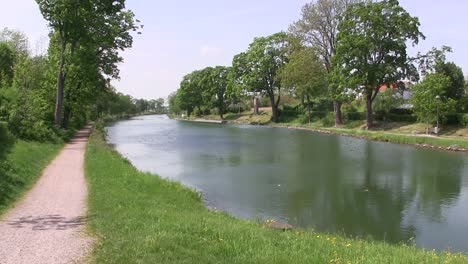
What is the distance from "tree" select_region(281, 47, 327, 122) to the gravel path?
50055 millimetres

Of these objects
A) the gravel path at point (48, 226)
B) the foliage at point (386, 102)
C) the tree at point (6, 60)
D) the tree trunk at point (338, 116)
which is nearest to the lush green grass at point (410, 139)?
the foliage at point (386, 102)


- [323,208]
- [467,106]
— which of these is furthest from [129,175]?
[467,106]

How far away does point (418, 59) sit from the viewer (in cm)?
5238

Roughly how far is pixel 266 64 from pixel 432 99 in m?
37.3

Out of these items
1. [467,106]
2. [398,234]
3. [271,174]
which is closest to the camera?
[398,234]

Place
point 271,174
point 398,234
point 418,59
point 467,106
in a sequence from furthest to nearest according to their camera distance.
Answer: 1. point 418,59
2. point 467,106
3. point 271,174
4. point 398,234

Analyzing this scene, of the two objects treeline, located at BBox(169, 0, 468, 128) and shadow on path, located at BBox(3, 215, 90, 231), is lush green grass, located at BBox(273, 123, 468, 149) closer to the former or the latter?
treeline, located at BBox(169, 0, 468, 128)

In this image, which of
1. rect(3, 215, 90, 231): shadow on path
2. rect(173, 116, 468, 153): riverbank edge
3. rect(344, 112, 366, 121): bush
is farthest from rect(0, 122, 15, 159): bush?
rect(344, 112, 366, 121): bush

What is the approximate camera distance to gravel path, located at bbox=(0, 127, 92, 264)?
25.5 ft

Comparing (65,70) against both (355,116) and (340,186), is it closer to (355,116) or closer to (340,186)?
(340,186)

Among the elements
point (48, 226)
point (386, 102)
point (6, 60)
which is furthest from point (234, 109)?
point (48, 226)

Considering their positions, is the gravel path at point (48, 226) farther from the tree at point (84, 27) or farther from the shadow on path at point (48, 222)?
the tree at point (84, 27)

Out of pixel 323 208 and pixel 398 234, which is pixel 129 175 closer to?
pixel 323 208

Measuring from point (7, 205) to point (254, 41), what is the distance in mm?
72382
